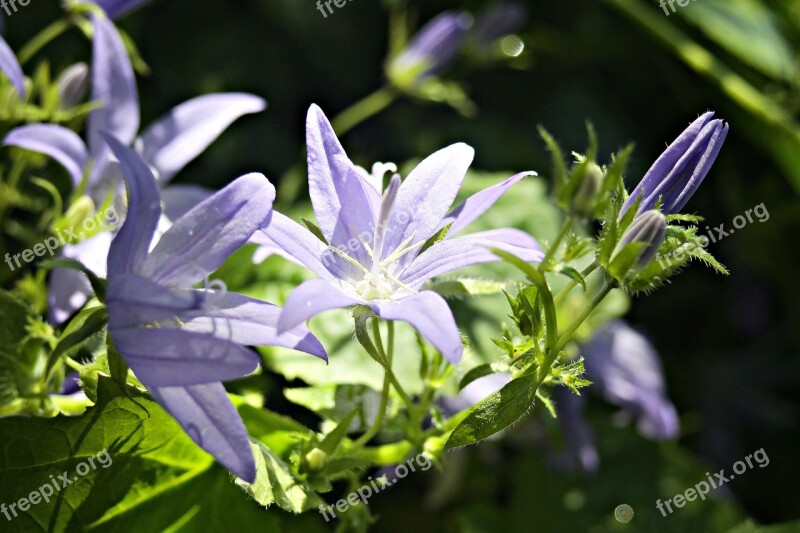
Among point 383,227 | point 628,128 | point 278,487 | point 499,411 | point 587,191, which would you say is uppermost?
point 587,191

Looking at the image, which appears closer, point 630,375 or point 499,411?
point 499,411

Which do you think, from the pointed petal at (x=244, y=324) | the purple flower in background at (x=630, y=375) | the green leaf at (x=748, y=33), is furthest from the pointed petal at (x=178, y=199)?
the green leaf at (x=748, y=33)

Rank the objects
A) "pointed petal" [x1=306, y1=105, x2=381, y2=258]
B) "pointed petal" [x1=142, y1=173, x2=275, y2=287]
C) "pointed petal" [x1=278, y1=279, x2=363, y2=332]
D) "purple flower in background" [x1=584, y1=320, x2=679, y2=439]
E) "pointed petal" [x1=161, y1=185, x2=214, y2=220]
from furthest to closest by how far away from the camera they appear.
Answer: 1. "purple flower in background" [x1=584, y1=320, x2=679, y2=439]
2. "pointed petal" [x1=161, y1=185, x2=214, y2=220]
3. "pointed petal" [x1=306, y1=105, x2=381, y2=258]
4. "pointed petal" [x1=142, y1=173, x2=275, y2=287]
5. "pointed petal" [x1=278, y1=279, x2=363, y2=332]

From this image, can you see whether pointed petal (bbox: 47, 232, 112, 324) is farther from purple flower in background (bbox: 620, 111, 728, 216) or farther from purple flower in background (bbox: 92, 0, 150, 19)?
purple flower in background (bbox: 620, 111, 728, 216)

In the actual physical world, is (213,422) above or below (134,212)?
below

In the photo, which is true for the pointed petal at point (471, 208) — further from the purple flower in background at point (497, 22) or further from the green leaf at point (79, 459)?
the purple flower in background at point (497, 22)

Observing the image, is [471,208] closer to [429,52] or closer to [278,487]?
[278,487]

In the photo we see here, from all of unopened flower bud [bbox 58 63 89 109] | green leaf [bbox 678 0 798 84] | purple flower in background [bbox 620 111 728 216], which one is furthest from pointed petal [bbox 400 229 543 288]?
green leaf [bbox 678 0 798 84]

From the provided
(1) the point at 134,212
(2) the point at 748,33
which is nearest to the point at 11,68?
(1) the point at 134,212
